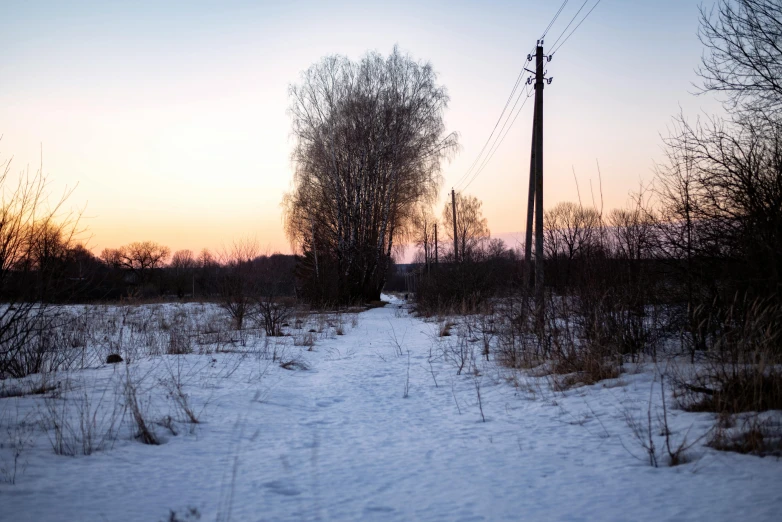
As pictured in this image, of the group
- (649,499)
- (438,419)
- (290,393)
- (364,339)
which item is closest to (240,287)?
(364,339)

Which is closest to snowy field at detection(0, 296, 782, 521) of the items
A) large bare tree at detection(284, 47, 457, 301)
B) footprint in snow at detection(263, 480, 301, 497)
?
footprint in snow at detection(263, 480, 301, 497)

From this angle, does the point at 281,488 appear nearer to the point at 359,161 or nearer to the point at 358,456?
the point at 358,456

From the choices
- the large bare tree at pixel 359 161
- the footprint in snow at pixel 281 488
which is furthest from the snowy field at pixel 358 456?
the large bare tree at pixel 359 161

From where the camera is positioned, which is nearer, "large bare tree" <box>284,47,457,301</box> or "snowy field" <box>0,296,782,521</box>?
"snowy field" <box>0,296,782,521</box>

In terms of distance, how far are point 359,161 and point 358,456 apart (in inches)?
796

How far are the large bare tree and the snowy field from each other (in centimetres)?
1559

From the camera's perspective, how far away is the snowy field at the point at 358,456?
250cm

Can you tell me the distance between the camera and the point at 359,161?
22625 millimetres

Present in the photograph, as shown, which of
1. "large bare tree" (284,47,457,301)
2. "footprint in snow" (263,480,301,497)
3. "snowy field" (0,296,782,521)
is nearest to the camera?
"snowy field" (0,296,782,521)

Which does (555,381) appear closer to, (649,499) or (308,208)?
(649,499)

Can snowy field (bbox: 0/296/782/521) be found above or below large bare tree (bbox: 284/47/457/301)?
below

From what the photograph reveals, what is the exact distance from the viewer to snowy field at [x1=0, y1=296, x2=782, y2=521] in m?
2.50

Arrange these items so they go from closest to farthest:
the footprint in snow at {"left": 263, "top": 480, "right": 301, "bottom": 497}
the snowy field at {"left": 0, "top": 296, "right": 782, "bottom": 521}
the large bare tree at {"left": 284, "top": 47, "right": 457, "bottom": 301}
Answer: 1. the snowy field at {"left": 0, "top": 296, "right": 782, "bottom": 521}
2. the footprint in snow at {"left": 263, "top": 480, "right": 301, "bottom": 497}
3. the large bare tree at {"left": 284, "top": 47, "right": 457, "bottom": 301}

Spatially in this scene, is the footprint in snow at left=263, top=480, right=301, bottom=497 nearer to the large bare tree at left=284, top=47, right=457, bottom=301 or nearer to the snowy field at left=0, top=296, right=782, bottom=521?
the snowy field at left=0, top=296, right=782, bottom=521
